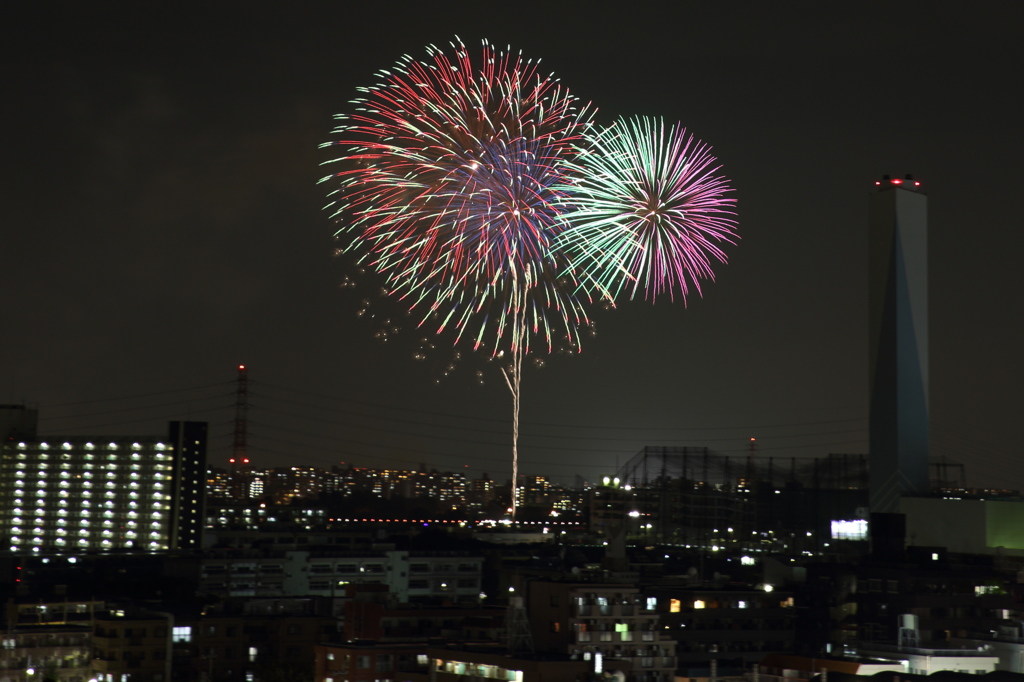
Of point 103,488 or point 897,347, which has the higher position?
point 897,347

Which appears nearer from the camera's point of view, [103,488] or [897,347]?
[897,347]

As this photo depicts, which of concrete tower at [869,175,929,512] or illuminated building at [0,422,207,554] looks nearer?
concrete tower at [869,175,929,512]

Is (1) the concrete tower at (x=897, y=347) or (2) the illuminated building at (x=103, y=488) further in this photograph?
(2) the illuminated building at (x=103, y=488)

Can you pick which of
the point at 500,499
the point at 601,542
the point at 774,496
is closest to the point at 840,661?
the point at 774,496

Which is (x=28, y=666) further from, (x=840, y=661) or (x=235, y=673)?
(x=840, y=661)
